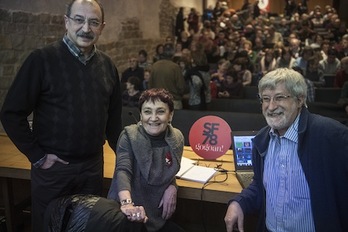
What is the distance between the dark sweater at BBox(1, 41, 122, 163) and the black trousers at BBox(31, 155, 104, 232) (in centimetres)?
5

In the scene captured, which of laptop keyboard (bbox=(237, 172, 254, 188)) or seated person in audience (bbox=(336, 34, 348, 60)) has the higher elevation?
seated person in audience (bbox=(336, 34, 348, 60))

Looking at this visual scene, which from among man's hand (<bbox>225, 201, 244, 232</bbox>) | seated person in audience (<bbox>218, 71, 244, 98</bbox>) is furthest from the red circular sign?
seated person in audience (<bbox>218, 71, 244, 98</bbox>)

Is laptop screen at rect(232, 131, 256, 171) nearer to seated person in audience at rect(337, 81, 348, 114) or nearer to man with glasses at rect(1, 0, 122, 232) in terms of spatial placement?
man with glasses at rect(1, 0, 122, 232)

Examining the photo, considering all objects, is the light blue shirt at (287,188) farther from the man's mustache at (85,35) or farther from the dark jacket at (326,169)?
the man's mustache at (85,35)

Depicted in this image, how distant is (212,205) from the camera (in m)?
2.79

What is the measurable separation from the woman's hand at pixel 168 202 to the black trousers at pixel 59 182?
1.20 ft

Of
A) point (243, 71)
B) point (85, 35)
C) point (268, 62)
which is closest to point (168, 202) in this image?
point (85, 35)

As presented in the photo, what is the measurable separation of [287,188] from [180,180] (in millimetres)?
733

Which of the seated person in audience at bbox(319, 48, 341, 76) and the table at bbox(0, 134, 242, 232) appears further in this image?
the seated person in audience at bbox(319, 48, 341, 76)

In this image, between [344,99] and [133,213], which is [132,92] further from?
[133,213]

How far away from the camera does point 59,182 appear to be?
1.90m

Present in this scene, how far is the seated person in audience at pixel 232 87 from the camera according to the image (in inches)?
213

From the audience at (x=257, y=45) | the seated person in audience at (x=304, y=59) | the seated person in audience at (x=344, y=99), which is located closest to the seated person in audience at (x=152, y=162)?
the seated person in audience at (x=344, y=99)

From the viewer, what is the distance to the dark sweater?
1.79m
